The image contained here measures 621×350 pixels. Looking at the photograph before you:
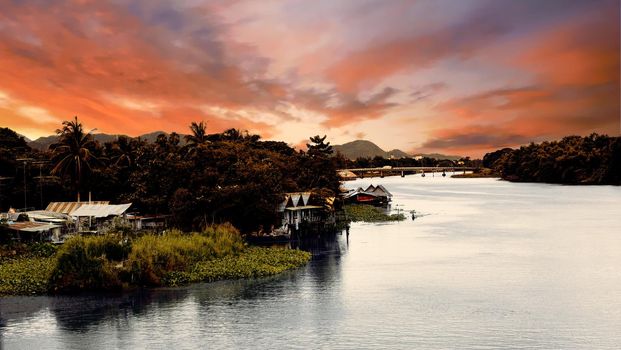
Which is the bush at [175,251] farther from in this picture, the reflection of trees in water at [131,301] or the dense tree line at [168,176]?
the dense tree line at [168,176]

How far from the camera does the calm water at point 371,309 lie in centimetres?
2453

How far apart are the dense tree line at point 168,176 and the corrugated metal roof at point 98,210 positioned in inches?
101

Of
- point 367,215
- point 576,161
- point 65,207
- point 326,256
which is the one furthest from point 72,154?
point 576,161

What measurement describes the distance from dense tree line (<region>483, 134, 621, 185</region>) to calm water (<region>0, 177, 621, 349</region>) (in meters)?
123

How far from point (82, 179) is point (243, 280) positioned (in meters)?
34.6

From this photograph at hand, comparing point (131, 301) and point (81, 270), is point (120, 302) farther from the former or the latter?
point (81, 270)

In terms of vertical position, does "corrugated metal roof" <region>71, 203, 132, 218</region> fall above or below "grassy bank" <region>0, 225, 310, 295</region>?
above

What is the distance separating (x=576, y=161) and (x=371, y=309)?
156m

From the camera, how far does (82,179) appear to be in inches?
2448

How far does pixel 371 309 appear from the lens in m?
29.7

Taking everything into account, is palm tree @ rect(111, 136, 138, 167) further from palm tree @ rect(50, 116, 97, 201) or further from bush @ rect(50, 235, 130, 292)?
bush @ rect(50, 235, 130, 292)

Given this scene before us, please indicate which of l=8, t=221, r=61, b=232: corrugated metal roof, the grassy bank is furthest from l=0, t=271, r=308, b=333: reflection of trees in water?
l=8, t=221, r=61, b=232: corrugated metal roof

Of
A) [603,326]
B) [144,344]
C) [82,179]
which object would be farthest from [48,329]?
[82,179]

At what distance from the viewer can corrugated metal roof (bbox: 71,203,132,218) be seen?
52.2m
